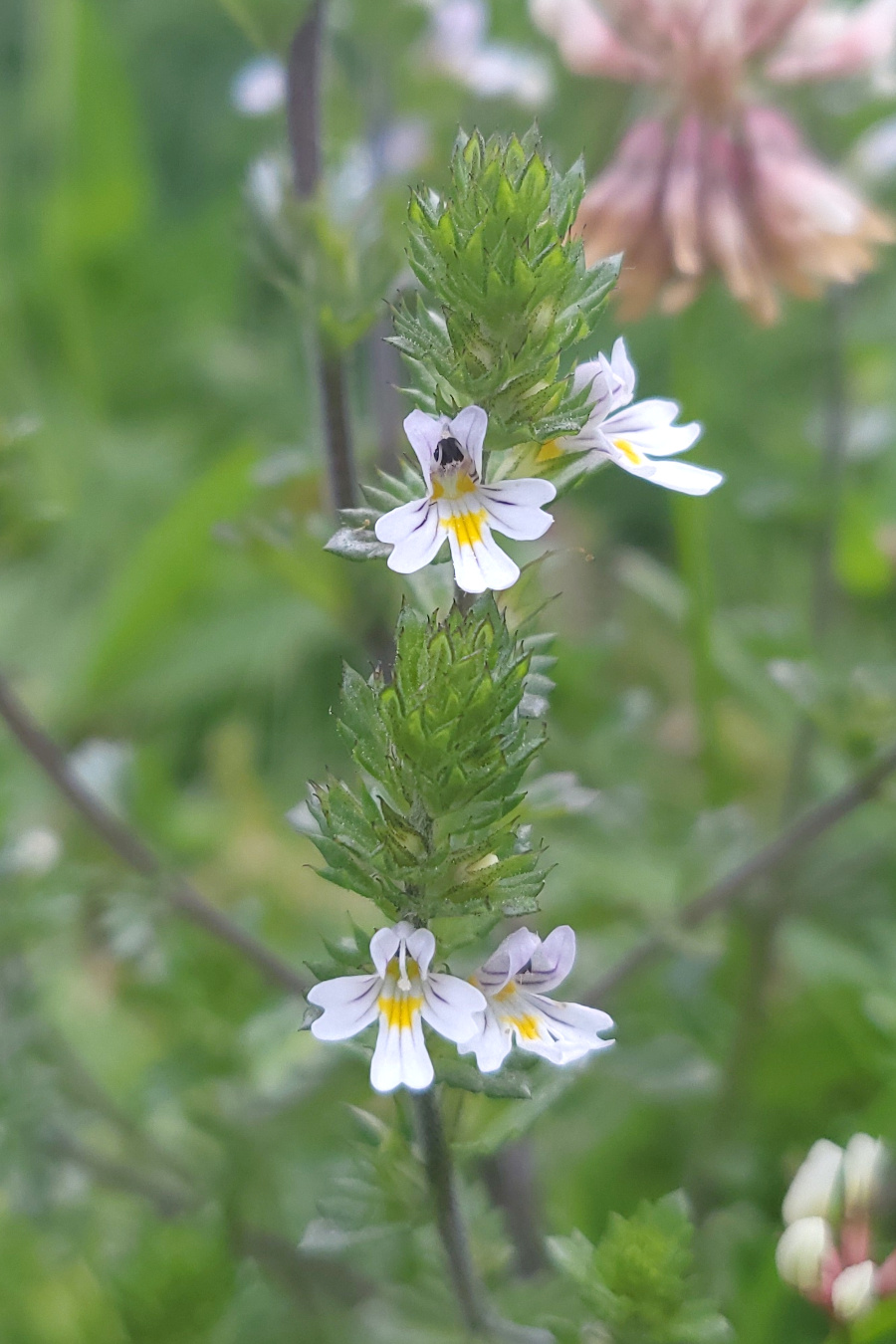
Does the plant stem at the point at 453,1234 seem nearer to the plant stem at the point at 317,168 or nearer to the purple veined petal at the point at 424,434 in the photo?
the purple veined petal at the point at 424,434

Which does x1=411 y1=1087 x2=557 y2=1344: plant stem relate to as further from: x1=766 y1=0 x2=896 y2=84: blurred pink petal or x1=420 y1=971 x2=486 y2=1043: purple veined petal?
x1=766 y1=0 x2=896 y2=84: blurred pink petal

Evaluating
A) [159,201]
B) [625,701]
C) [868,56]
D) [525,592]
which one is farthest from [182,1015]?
[159,201]

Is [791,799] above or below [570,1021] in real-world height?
above

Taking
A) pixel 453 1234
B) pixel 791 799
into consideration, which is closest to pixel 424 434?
pixel 453 1234

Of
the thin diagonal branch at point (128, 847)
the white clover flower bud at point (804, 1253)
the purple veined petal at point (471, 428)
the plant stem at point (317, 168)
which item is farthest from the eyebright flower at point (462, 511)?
the thin diagonal branch at point (128, 847)

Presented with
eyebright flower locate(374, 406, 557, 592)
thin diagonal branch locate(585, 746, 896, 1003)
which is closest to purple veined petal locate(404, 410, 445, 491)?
eyebright flower locate(374, 406, 557, 592)

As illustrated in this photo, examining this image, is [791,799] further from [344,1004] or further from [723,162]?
[344,1004]

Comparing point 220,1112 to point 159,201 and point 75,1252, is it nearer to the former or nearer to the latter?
point 75,1252
